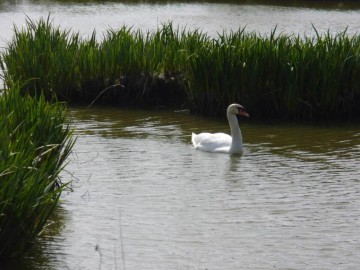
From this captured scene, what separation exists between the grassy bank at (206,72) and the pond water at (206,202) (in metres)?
0.69

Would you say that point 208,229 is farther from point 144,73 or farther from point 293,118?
point 144,73

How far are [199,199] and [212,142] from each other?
3211mm

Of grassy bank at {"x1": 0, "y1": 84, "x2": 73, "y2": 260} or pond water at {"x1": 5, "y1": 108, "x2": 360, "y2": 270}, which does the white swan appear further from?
grassy bank at {"x1": 0, "y1": 84, "x2": 73, "y2": 260}

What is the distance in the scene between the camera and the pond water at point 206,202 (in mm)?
8570

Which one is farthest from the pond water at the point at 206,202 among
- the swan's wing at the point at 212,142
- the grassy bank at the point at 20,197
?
the grassy bank at the point at 20,197

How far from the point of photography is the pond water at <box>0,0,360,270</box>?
8578 millimetres

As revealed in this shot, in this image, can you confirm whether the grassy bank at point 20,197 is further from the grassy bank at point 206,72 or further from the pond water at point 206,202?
the grassy bank at point 206,72

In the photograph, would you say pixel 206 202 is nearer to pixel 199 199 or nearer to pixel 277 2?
pixel 199 199

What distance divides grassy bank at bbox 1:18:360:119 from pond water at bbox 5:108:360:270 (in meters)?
0.69

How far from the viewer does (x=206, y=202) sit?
1049 cm

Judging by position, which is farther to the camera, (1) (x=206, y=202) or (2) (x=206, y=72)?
(2) (x=206, y=72)

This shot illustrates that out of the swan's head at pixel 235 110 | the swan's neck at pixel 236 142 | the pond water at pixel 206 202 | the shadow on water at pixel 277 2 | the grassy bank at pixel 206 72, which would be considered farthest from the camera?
the shadow on water at pixel 277 2

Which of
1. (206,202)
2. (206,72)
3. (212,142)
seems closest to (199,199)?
(206,202)

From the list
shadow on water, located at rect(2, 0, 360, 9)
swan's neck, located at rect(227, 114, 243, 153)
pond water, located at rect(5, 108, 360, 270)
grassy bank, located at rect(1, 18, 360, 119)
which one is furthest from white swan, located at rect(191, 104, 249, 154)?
shadow on water, located at rect(2, 0, 360, 9)
